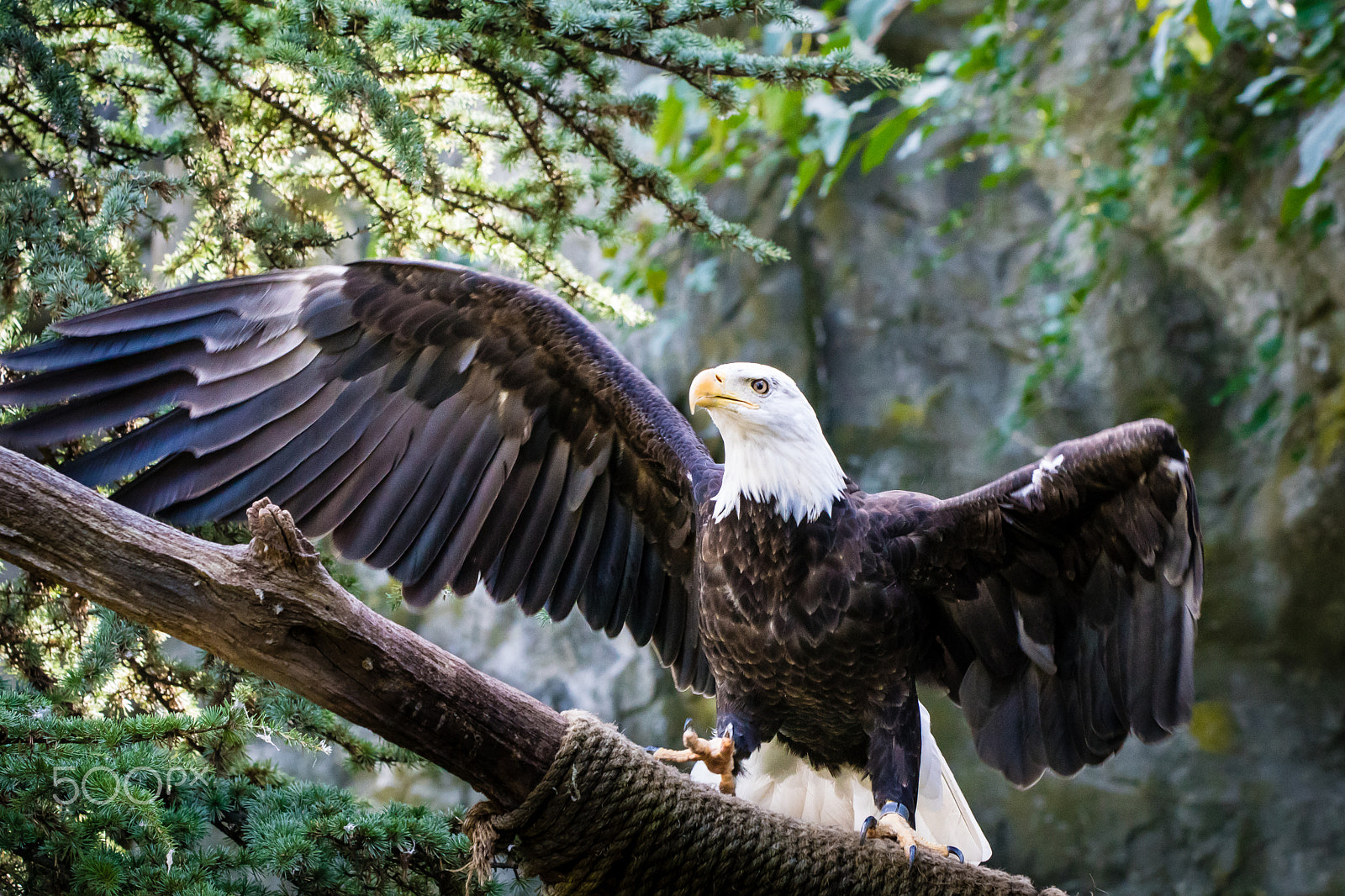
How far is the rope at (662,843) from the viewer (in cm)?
151

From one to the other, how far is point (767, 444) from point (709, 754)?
617mm

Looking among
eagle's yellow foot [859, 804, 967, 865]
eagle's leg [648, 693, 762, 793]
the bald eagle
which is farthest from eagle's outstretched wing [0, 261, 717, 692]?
eagle's yellow foot [859, 804, 967, 865]

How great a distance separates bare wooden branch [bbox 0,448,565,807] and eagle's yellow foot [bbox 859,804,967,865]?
88 centimetres

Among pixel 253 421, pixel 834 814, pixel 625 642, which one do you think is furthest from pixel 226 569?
pixel 625 642

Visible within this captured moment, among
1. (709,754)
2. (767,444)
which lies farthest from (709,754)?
(767,444)

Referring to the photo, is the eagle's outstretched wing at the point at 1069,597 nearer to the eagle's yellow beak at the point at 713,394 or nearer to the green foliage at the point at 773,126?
the eagle's yellow beak at the point at 713,394

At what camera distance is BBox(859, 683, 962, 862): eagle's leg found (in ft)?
6.20

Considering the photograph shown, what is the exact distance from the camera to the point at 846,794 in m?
2.38

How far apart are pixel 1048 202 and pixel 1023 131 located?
19.0 inches

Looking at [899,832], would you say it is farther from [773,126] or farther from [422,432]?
[773,126]

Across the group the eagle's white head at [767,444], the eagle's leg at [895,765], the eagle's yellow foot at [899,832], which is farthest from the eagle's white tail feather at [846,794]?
the eagle's white head at [767,444]

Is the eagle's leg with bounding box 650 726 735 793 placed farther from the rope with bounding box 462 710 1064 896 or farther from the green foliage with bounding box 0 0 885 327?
the green foliage with bounding box 0 0 885 327

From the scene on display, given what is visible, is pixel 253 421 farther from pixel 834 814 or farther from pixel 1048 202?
pixel 1048 202

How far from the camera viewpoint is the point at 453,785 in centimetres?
530
